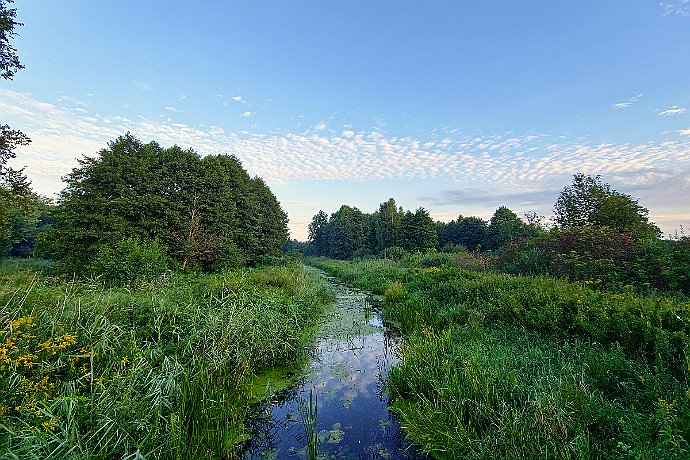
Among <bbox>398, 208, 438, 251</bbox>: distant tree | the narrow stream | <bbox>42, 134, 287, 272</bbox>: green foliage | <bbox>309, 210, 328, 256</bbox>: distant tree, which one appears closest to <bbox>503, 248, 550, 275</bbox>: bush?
the narrow stream

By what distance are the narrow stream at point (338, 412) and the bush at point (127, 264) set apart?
937cm

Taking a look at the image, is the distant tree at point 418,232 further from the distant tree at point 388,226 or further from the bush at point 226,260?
the bush at point 226,260

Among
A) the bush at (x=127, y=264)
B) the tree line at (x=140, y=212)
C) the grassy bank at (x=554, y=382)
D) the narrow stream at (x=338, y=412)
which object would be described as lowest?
the narrow stream at (x=338, y=412)

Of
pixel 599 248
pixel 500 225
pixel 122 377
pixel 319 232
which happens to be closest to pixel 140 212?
pixel 122 377

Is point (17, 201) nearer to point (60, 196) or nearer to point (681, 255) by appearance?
point (60, 196)

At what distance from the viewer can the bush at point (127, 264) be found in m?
13.5

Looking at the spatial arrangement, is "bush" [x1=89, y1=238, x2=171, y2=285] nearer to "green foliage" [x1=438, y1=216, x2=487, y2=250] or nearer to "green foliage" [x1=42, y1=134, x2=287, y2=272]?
"green foliage" [x1=42, y1=134, x2=287, y2=272]

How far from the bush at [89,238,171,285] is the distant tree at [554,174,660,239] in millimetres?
19928

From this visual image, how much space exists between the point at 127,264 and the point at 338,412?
41.7ft

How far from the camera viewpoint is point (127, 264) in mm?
13641

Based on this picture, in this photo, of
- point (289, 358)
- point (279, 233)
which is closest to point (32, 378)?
point (289, 358)

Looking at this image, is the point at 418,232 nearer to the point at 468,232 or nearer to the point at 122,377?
the point at 468,232

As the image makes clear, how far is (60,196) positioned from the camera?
17719mm

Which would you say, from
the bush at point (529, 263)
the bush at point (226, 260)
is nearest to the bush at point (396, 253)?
the bush at point (226, 260)
